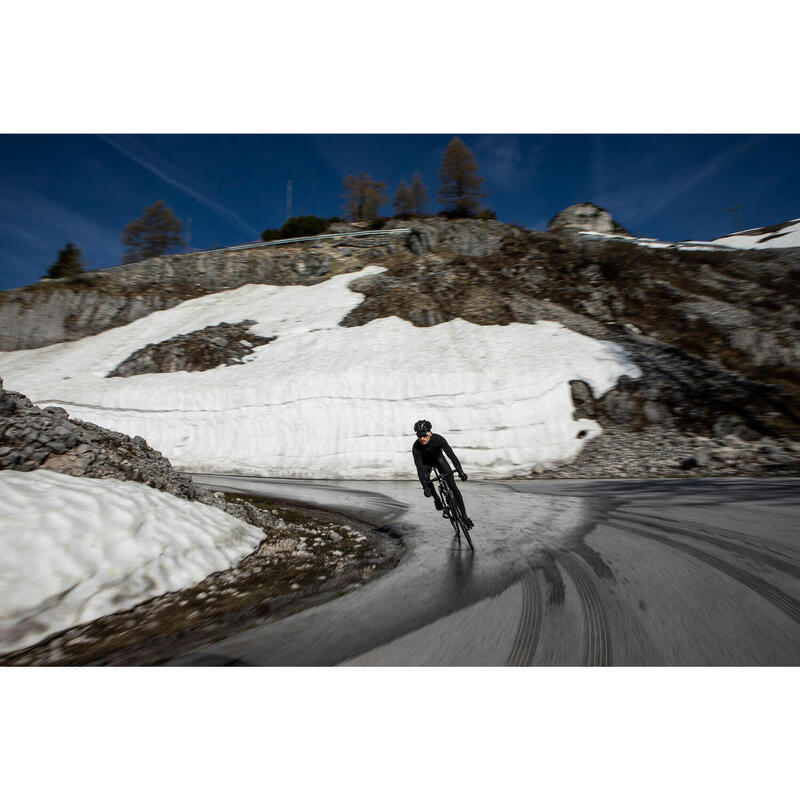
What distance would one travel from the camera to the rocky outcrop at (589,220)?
44969 mm

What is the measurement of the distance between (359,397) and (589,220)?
4564 centimetres

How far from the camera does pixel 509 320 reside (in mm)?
19172

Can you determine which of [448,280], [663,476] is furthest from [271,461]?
[448,280]

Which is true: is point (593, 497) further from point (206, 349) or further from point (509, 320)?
point (206, 349)

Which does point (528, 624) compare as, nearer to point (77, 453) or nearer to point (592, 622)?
point (592, 622)

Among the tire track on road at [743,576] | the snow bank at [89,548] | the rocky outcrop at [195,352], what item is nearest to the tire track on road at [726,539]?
the tire track on road at [743,576]

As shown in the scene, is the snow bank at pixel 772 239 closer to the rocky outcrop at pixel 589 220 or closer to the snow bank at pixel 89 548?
the rocky outcrop at pixel 589 220

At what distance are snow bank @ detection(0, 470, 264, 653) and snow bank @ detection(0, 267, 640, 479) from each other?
8654 millimetres

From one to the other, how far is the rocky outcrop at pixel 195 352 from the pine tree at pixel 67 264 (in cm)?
2013

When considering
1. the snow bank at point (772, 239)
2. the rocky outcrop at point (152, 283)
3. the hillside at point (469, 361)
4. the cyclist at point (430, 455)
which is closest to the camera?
the cyclist at point (430, 455)

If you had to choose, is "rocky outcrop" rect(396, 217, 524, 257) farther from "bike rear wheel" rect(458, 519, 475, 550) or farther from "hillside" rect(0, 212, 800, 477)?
"bike rear wheel" rect(458, 519, 475, 550)

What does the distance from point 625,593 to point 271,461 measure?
13.7m

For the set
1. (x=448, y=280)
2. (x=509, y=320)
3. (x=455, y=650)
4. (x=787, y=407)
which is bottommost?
(x=455, y=650)

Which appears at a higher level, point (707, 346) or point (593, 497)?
point (707, 346)
